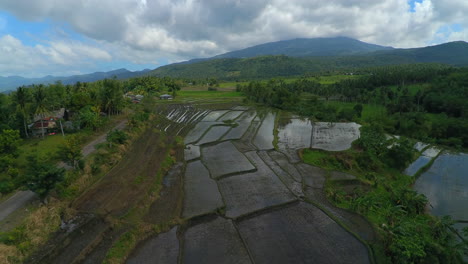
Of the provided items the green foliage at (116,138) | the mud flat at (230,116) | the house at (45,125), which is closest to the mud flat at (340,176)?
the green foliage at (116,138)

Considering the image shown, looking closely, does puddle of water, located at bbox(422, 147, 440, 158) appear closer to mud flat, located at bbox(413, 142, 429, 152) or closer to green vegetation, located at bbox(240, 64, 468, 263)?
mud flat, located at bbox(413, 142, 429, 152)

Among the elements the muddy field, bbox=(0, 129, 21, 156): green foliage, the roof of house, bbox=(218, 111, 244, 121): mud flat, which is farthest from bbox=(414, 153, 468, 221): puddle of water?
the roof of house

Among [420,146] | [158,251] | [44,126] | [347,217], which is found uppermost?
[44,126]

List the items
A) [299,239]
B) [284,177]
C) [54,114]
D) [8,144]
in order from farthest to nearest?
1. [54,114]
2. [284,177]
3. [8,144]
4. [299,239]

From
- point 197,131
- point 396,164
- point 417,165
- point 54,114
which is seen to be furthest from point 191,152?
point 417,165

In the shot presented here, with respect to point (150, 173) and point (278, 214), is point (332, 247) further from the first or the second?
point (150, 173)

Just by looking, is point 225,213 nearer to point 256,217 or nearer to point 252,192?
point 256,217
